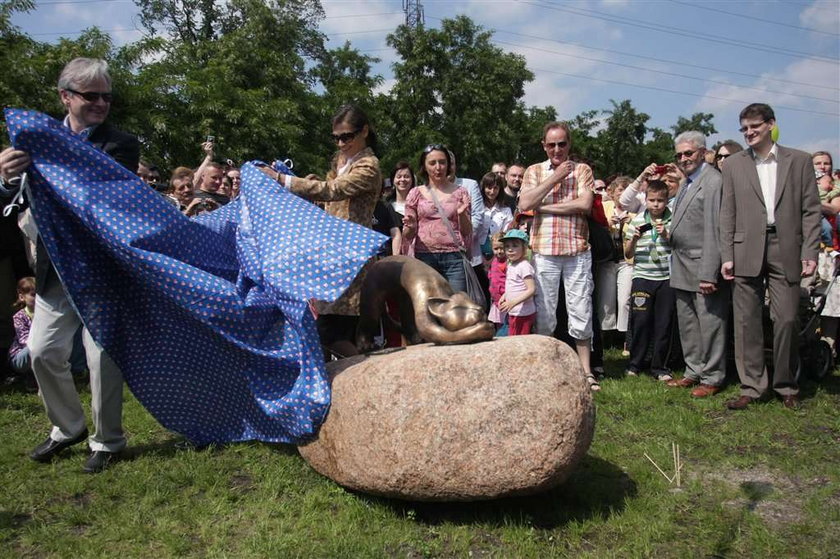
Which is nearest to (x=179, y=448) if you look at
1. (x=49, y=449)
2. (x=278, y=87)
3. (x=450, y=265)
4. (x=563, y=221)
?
(x=49, y=449)

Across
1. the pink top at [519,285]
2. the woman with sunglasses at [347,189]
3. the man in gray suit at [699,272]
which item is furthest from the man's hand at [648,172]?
the woman with sunglasses at [347,189]

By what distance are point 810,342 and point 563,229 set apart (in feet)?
8.42

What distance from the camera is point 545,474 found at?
3096 millimetres

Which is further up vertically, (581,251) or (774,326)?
(581,251)

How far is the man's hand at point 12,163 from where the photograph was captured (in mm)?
3684

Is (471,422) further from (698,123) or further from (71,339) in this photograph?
(698,123)

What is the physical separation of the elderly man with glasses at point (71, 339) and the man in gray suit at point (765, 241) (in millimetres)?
4592

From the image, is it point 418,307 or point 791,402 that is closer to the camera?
point 418,307

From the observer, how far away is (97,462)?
4156 mm

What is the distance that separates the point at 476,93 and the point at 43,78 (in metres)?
19.8

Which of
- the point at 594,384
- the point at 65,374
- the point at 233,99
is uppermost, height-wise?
the point at 233,99

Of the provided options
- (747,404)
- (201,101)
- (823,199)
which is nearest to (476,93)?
(201,101)

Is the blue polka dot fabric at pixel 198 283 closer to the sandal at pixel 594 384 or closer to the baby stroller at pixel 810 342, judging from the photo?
the sandal at pixel 594 384

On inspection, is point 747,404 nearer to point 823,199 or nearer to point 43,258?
point 823,199
